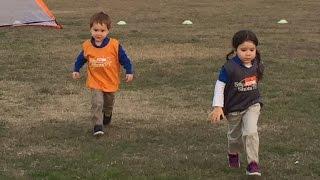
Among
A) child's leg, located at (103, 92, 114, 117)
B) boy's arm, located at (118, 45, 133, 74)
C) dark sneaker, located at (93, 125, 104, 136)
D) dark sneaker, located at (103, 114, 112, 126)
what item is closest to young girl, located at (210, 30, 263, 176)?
boy's arm, located at (118, 45, 133, 74)

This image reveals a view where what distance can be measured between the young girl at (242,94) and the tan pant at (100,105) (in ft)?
5.58

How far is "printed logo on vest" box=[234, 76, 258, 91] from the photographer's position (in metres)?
5.53

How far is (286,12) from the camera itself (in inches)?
864

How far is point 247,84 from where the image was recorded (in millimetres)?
5559

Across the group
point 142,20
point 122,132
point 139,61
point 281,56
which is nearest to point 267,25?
point 142,20

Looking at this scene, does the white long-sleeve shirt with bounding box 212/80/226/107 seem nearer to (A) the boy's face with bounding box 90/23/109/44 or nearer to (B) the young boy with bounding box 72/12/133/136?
(B) the young boy with bounding box 72/12/133/136

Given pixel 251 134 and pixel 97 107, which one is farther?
pixel 97 107

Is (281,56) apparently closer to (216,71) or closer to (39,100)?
(216,71)

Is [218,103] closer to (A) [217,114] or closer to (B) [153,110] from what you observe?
(A) [217,114]

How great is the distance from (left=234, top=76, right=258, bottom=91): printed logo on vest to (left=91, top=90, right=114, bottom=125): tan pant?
74.1 inches

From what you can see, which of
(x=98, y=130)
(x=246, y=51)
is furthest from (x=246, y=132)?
(x=98, y=130)

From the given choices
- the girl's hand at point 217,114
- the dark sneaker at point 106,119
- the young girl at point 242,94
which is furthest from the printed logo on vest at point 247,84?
the dark sneaker at point 106,119

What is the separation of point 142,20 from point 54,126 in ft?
39.8

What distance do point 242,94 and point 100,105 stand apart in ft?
6.22
